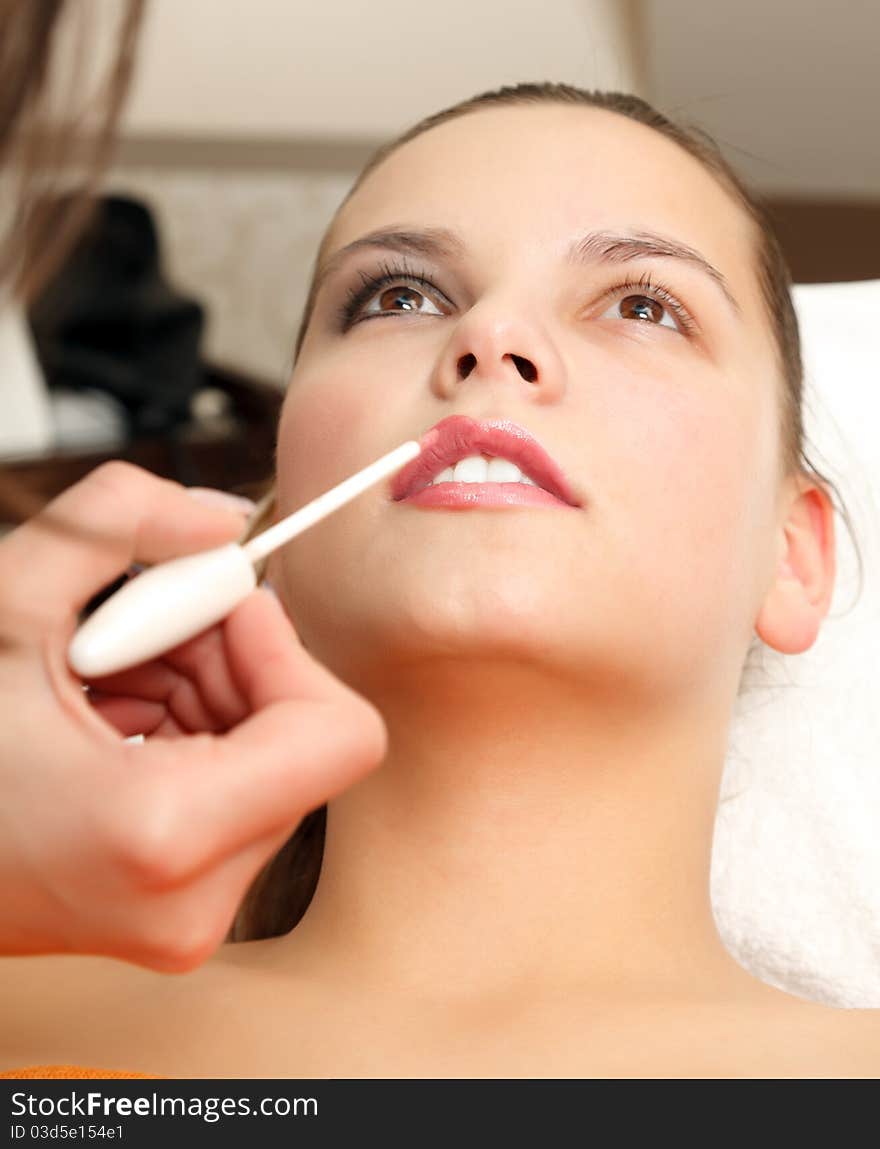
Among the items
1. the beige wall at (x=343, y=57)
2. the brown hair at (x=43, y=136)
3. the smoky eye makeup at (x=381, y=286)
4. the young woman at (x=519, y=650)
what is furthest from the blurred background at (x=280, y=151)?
the brown hair at (x=43, y=136)

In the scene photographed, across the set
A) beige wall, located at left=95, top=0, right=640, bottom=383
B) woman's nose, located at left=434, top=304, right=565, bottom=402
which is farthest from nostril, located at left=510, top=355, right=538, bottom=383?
beige wall, located at left=95, top=0, right=640, bottom=383

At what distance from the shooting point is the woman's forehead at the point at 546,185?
0.99 meters

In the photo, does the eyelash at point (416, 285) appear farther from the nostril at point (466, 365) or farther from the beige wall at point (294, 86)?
the beige wall at point (294, 86)

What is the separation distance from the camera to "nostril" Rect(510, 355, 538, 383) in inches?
A: 35.4

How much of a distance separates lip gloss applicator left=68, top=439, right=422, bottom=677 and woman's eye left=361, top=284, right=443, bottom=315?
1.33ft

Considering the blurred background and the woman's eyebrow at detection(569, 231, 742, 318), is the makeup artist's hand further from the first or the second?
the blurred background

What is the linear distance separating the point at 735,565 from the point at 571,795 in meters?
0.22

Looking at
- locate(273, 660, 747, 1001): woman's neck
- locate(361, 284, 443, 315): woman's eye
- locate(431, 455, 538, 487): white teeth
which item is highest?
locate(361, 284, 443, 315): woman's eye

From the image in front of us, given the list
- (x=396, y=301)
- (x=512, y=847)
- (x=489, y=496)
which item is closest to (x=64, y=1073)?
(x=512, y=847)

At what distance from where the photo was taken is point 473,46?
2.59 metres

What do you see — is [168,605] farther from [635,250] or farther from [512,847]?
[635,250]

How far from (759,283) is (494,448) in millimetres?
394

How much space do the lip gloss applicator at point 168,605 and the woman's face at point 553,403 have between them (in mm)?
197
